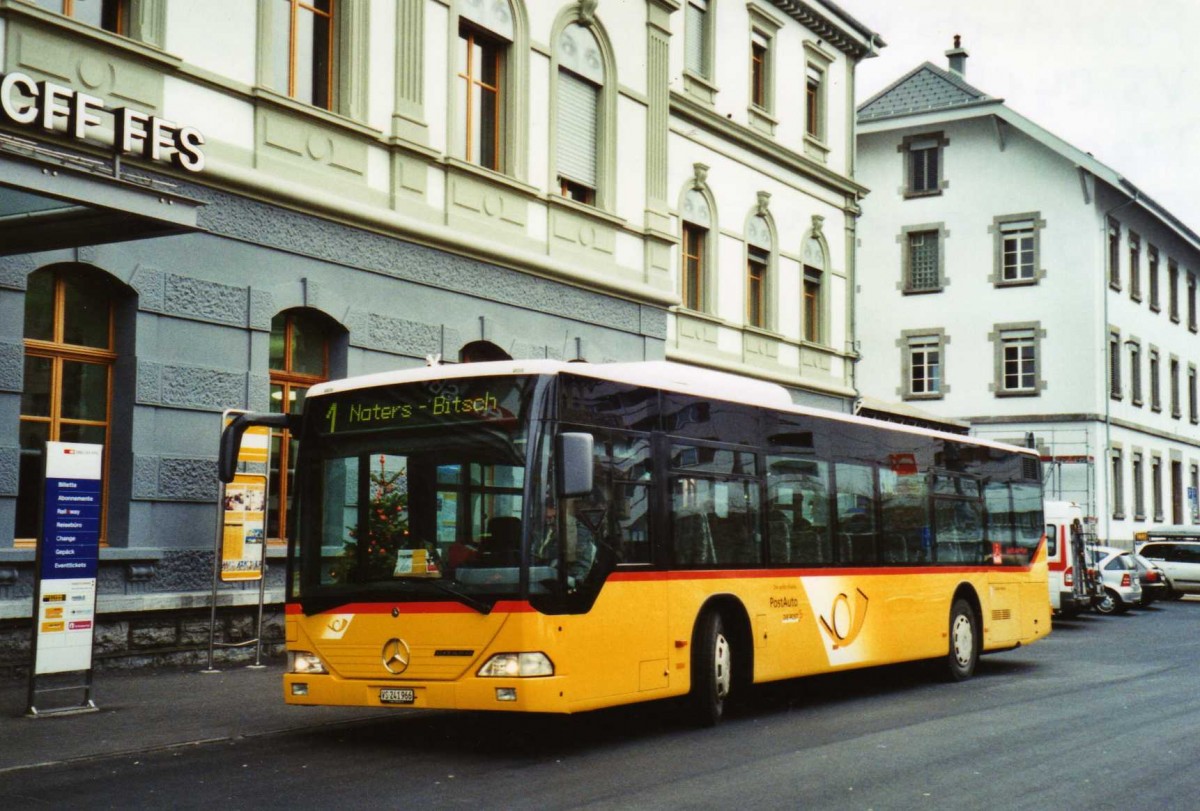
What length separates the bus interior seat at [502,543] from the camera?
10.3 meters

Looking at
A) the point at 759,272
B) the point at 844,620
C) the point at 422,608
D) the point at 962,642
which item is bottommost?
the point at 962,642

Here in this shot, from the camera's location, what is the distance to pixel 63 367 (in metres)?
14.6

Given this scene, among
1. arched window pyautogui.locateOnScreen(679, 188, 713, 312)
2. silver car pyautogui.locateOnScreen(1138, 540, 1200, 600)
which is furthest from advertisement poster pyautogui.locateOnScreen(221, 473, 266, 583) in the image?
silver car pyautogui.locateOnScreen(1138, 540, 1200, 600)

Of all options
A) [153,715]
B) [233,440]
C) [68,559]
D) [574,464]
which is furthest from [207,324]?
[574,464]

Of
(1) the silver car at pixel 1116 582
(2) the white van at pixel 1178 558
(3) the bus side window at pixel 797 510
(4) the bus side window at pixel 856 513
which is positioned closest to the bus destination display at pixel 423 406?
(3) the bus side window at pixel 797 510

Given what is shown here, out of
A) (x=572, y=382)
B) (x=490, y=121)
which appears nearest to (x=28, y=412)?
(x=572, y=382)

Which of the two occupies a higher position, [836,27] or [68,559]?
[836,27]

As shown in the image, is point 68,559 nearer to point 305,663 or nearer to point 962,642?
point 305,663

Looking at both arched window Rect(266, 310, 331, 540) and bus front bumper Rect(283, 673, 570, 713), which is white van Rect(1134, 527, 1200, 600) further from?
bus front bumper Rect(283, 673, 570, 713)

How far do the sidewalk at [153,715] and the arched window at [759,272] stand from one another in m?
15.7

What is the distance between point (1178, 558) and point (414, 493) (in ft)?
105

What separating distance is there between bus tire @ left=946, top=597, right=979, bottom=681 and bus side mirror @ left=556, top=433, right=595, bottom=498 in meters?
7.96

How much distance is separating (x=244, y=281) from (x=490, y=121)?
5.46m

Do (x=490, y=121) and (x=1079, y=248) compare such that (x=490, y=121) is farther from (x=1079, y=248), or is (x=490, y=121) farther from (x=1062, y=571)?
(x=1079, y=248)
